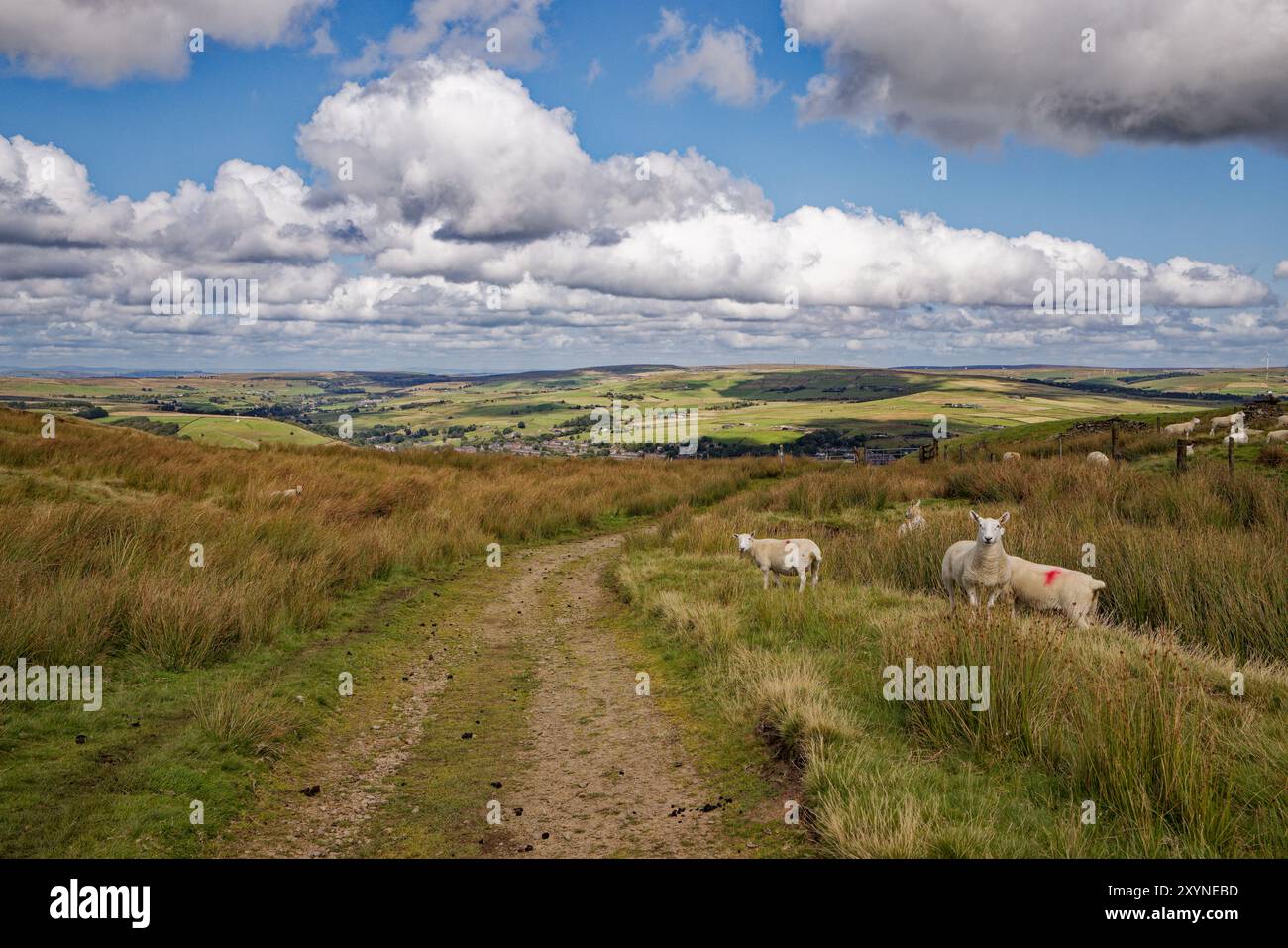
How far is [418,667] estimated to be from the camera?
10609 mm

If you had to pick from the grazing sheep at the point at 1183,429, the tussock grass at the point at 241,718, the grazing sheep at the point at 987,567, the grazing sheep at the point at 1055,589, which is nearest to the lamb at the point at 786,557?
the grazing sheep at the point at 987,567

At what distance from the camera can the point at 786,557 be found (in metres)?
13.9

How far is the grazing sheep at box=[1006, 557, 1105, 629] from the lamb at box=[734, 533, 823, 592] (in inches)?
138

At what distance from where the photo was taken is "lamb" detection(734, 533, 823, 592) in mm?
13773

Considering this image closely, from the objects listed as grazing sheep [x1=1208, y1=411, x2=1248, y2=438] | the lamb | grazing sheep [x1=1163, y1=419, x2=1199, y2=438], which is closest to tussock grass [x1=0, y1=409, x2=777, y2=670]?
the lamb

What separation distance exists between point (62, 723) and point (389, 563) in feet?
30.3

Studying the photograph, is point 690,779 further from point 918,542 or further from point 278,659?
point 918,542

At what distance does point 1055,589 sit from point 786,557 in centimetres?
456

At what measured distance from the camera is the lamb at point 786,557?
542 inches

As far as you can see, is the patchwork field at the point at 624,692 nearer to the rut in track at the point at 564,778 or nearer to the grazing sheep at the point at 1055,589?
the rut in track at the point at 564,778

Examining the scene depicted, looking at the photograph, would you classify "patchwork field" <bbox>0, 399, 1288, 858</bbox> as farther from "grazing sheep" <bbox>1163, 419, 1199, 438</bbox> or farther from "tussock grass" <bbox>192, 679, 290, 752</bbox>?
"grazing sheep" <bbox>1163, 419, 1199, 438</bbox>

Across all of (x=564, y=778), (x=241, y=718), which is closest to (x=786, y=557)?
(x=564, y=778)
